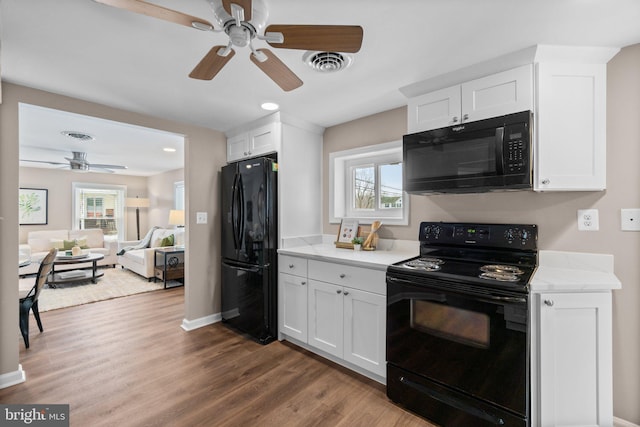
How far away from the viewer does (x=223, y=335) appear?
291cm

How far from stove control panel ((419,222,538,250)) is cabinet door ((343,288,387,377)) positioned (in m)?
0.67

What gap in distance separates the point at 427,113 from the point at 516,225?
0.98m

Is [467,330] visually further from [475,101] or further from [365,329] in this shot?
[475,101]

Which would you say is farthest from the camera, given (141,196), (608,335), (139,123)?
(141,196)

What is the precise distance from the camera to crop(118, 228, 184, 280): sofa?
4.99 metres

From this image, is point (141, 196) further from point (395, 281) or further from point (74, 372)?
point (395, 281)

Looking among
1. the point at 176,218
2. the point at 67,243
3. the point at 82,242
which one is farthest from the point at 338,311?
the point at 82,242

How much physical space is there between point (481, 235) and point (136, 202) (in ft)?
25.9

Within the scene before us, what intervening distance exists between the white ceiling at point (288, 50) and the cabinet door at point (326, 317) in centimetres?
160

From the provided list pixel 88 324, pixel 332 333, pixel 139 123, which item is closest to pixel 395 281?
pixel 332 333

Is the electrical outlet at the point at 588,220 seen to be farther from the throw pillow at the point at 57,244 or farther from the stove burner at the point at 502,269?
the throw pillow at the point at 57,244

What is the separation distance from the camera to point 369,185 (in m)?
2.99

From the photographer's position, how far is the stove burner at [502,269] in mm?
1674

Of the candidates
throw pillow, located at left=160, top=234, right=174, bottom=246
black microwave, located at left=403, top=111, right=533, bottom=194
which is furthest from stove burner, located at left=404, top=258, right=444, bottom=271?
throw pillow, located at left=160, top=234, right=174, bottom=246
